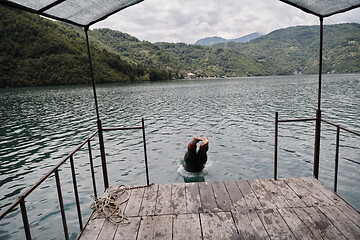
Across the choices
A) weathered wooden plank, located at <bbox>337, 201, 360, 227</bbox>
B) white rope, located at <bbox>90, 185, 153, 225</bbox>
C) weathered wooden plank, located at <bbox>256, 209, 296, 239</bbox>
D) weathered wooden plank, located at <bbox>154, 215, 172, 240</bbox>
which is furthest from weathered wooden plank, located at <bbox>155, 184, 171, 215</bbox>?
weathered wooden plank, located at <bbox>337, 201, 360, 227</bbox>

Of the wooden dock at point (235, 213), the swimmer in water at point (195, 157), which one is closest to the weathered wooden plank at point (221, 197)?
the wooden dock at point (235, 213)

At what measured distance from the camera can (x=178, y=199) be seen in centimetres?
335

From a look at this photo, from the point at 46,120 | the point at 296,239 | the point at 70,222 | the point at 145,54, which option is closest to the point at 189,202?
the point at 296,239

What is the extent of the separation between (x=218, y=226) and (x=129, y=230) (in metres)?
1.10

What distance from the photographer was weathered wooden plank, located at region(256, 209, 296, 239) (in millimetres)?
2492

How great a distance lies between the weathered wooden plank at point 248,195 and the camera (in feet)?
10.2

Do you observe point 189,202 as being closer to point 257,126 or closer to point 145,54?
point 257,126

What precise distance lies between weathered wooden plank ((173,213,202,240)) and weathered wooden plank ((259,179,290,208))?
48.4 inches

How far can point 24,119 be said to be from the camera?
19688 mm

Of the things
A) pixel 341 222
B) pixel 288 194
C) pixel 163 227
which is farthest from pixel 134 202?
pixel 341 222

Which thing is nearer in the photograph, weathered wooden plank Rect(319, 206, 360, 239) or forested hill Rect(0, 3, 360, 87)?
weathered wooden plank Rect(319, 206, 360, 239)

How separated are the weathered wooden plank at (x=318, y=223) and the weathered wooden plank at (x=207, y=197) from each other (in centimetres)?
112

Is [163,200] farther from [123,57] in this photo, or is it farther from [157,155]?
[123,57]

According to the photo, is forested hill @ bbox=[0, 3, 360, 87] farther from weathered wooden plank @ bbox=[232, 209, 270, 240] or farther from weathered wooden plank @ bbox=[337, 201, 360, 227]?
weathered wooden plank @ bbox=[337, 201, 360, 227]
